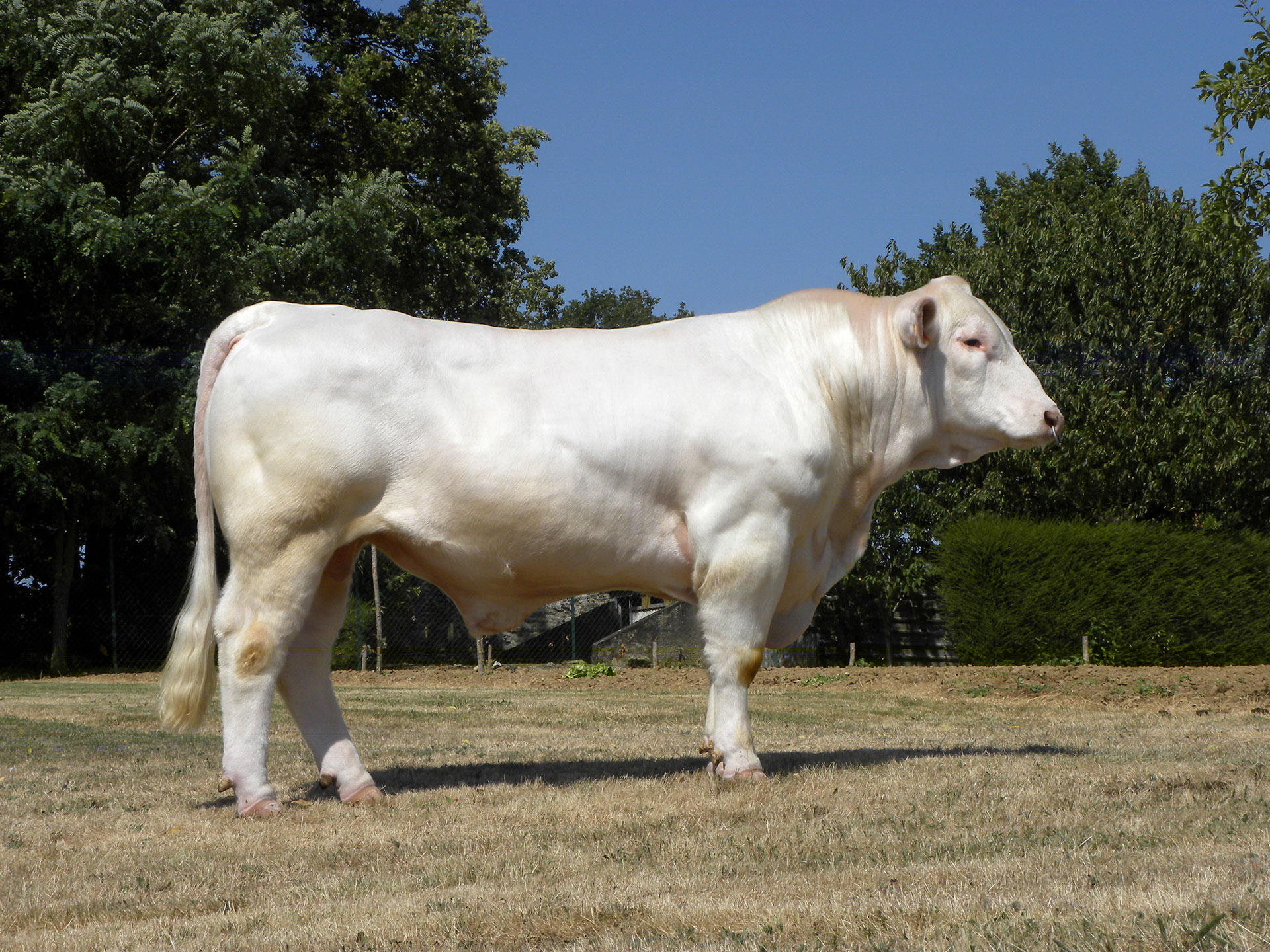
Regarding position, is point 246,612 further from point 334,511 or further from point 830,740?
point 830,740

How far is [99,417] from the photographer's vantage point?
20969 mm

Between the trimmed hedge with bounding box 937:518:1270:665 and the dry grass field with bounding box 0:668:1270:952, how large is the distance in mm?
11621

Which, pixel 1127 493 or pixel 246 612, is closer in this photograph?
pixel 246 612

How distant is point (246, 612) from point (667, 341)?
95.4 inches

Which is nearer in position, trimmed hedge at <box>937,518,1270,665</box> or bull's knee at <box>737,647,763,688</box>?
bull's knee at <box>737,647,763,688</box>

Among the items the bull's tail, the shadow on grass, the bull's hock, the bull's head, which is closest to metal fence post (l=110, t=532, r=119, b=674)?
the bull's hock

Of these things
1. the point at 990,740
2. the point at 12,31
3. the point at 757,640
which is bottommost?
the point at 990,740

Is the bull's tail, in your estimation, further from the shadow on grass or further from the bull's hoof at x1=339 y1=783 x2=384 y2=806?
the shadow on grass

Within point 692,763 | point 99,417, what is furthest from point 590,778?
point 99,417

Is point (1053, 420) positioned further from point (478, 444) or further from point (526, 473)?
point (478, 444)

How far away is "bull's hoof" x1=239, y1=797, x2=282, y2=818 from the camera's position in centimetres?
539

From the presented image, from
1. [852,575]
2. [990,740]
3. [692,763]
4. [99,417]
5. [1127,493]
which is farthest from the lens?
[852,575]

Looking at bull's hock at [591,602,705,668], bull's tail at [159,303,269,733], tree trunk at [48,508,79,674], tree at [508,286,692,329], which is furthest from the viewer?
tree at [508,286,692,329]

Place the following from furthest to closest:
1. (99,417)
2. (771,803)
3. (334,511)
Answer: (99,417) < (334,511) < (771,803)
